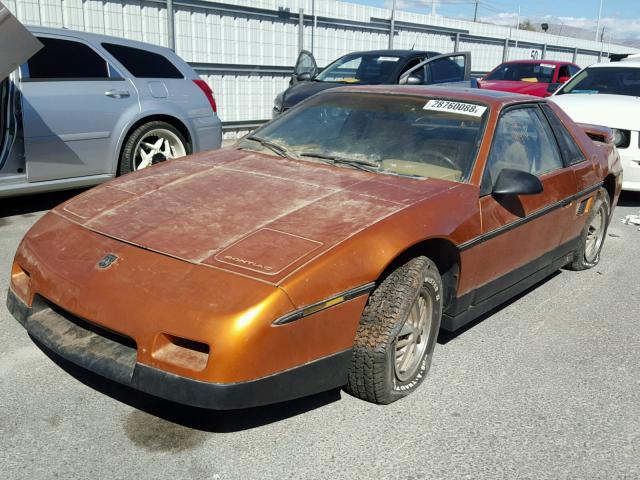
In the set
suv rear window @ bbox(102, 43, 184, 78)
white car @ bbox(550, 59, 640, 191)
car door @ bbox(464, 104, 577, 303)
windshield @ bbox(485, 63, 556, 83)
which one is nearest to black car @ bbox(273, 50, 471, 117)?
white car @ bbox(550, 59, 640, 191)

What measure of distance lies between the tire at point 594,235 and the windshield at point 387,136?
1754 millimetres

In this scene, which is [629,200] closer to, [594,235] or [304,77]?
[594,235]

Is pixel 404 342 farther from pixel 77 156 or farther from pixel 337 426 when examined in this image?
pixel 77 156

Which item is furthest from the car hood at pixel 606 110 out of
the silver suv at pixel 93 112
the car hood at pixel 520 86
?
the car hood at pixel 520 86

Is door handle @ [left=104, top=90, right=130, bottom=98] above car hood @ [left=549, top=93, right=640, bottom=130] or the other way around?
above

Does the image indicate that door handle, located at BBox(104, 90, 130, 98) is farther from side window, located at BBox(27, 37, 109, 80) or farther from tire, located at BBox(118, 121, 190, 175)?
tire, located at BBox(118, 121, 190, 175)

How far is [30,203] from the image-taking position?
268 inches

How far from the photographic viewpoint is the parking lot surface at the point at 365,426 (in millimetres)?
2578

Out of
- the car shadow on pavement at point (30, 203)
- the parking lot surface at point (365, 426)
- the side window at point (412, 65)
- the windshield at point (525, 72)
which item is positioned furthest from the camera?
the windshield at point (525, 72)

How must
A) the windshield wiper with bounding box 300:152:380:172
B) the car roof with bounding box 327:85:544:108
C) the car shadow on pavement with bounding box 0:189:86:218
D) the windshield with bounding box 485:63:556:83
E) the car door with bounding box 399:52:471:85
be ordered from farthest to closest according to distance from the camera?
1. the windshield with bounding box 485:63:556:83
2. the car door with bounding box 399:52:471:85
3. the car shadow on pavement with bounding box 0:189:86:218
4. the car roof with bounding box 327:85:544:108
5. the windshield wiper with bounding box 300:152:380:172

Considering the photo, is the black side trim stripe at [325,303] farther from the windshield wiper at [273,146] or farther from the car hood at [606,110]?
the car hood at [606,110]

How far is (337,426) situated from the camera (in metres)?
2.88

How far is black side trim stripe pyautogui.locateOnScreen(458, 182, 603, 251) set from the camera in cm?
339

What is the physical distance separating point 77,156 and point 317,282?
428 cm
